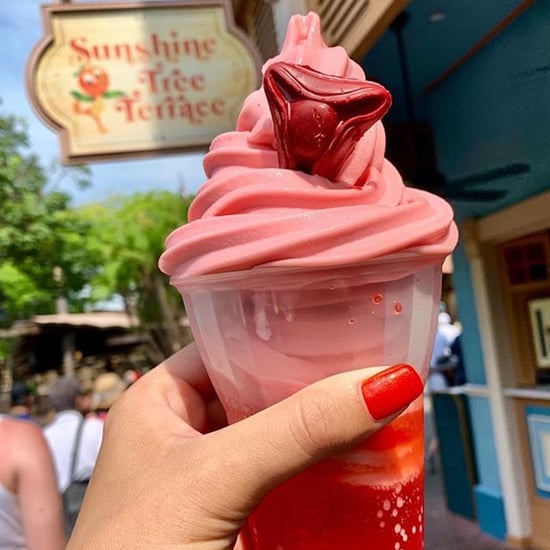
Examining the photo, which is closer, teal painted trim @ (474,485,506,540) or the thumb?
the thumb

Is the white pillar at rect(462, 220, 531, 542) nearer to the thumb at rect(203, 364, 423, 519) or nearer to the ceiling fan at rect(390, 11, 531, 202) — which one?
the ceiling fan at rect(390, 11, 531, 202)

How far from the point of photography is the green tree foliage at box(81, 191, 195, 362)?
12727mm

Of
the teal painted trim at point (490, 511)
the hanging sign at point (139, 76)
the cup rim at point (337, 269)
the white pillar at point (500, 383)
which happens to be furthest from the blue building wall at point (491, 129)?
the cup rim at point (337, 269)

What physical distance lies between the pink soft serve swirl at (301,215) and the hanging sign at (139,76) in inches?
144

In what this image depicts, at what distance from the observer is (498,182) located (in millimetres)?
3832

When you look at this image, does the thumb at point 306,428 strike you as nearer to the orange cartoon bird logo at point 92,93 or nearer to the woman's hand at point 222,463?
A: the woman's hand at point 222,463

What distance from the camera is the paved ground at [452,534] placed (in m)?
4.79

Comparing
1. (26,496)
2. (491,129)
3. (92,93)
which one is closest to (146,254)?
(92,93)

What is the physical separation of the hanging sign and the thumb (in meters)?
3.94

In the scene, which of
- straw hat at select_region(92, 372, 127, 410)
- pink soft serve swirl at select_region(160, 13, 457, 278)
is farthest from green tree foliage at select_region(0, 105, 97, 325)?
pink soft serve swirl at select_region(160, 13, 457, 278)

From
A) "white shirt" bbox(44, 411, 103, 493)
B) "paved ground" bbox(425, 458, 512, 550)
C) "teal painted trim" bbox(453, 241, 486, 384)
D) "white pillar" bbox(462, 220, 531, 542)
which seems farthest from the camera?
"teal painted trim" bbox(453, 241, 486, 384)

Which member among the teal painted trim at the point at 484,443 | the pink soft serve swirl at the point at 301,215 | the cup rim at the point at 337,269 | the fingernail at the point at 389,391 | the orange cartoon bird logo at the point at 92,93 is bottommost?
the teal painted trim at the point at 484,443

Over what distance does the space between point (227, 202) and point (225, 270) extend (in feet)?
0.46

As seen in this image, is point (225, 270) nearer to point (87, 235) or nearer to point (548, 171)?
point (548, 171)
